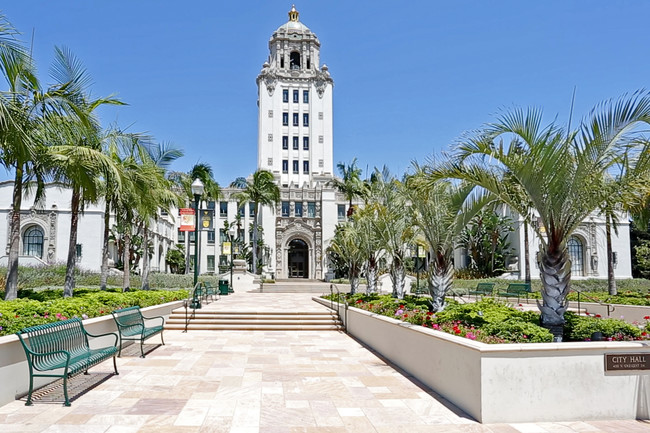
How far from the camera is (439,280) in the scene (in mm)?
11781

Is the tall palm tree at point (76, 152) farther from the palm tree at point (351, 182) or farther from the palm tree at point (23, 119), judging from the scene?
the palm tree at point (351, 182)

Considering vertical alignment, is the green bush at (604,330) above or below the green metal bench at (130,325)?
above

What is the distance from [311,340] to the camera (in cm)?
1369

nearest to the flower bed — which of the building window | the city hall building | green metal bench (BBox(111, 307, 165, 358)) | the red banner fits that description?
green metal bench (BBox(111, 307, 165, 358))

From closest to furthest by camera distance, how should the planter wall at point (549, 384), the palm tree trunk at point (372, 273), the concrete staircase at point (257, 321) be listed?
the planter wall at point (549, 384)
the concrete staircase at point (257, 321)
the palm tree trunk at point (372, 273)

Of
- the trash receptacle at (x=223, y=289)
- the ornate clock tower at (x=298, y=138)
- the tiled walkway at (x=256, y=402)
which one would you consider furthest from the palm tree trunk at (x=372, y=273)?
the ornate clock tower at (x=298, y=138)

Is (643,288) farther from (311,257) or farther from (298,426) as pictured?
(298,426)

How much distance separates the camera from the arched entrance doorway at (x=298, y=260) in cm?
5853

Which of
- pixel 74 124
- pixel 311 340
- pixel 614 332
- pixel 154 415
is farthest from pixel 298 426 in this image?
pixel 74 124

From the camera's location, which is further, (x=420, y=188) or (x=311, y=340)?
(x=311, y=340)

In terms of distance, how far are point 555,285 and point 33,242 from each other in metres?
43.9

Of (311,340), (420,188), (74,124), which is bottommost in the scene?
(311,340)

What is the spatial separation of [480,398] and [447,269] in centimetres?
579

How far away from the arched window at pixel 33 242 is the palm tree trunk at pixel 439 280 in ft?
130
